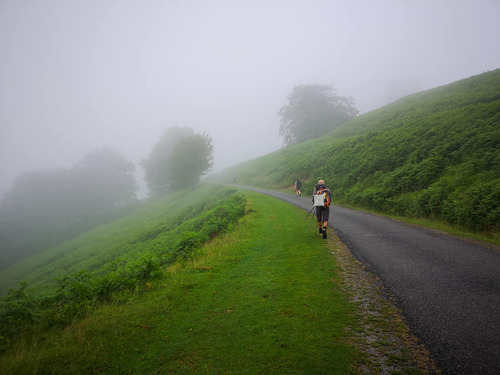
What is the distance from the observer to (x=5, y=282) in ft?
71.3

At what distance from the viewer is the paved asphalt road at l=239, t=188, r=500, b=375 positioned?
3064 millimetres

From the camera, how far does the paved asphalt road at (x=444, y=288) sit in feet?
10.1

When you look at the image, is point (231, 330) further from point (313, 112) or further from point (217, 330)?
point (313, 112)

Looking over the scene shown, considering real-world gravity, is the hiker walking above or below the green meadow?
above

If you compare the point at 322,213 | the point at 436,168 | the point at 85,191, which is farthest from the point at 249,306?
the point at 85,191

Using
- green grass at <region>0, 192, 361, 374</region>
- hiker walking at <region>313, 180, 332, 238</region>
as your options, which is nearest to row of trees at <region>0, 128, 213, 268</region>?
hiker walking at <region>313, 180, 332, 238</region>

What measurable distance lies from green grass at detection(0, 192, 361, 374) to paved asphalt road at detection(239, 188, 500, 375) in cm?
117

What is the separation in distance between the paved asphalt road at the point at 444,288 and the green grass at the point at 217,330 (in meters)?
1.17

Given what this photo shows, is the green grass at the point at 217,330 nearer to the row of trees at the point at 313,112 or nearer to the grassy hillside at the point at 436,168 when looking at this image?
the grassy hillside at the point at 436,168

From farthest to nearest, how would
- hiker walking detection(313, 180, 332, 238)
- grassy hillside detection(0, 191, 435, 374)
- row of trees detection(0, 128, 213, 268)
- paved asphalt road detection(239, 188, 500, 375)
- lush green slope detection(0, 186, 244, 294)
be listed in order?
row of trees detection(0, 128, 213, 268)
lush green slope detection(0, 186, 244, 294)
hiker walking detection(313, 180, 332, 238)
grassy hillside detection(0, 191, 435, 374)
paved asphalt road detection(239, 188, 500, 375)

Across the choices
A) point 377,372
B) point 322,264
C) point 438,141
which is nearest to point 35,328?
point 377,372

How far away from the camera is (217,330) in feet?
13.3

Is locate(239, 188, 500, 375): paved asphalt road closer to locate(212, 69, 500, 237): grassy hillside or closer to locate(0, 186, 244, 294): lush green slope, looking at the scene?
locate(212, 69, 500, 237): grassy hillside

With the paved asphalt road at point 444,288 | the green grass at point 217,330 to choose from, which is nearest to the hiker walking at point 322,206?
the paved asphalt road at point 444,288
